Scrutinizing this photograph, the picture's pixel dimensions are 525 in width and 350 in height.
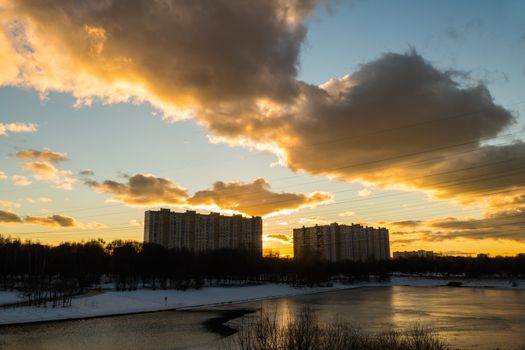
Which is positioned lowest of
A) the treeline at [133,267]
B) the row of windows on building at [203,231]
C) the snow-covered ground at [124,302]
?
the snow-covered ground at [124,302]

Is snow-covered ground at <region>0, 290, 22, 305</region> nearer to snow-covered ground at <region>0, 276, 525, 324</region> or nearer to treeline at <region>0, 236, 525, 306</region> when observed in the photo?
snow-covered ground at <region>0, 276, 525, 324</region>

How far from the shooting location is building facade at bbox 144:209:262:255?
160 m

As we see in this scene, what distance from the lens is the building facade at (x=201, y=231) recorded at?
160m

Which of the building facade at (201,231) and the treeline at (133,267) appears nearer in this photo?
the treeline at (133,267)

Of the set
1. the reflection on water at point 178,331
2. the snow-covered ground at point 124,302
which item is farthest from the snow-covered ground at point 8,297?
the reflection on water at point 178,331

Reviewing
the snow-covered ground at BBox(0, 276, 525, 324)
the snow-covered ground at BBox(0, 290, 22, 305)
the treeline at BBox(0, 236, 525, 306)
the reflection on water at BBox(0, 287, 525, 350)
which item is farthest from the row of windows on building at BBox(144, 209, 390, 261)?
the reflection on water at BBox(0, 287, 525, 350)

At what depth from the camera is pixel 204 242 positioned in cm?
17175

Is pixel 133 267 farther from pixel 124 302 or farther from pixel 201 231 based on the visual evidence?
pixel 201 231

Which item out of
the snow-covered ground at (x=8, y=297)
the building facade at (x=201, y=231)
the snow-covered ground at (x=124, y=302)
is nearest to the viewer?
the snow-covered ground at (x=124, y=302)

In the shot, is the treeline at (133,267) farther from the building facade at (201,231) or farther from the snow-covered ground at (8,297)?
the building facade at (201,231)

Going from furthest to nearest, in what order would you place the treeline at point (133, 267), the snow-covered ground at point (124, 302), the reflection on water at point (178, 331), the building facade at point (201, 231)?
the building facade at point (201, 231), the treeline at point (133, 267), the snow-covered ground at point (124, 302), the reflection on water at point (178, 331)

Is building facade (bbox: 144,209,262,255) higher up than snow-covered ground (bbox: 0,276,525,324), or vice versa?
building facade (bbox: 144,209,262,255)

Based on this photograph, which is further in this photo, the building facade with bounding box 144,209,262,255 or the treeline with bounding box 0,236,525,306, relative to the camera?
the building facade with bounding box 144,209,262,255

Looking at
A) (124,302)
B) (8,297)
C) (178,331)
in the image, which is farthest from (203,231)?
(178,331)
